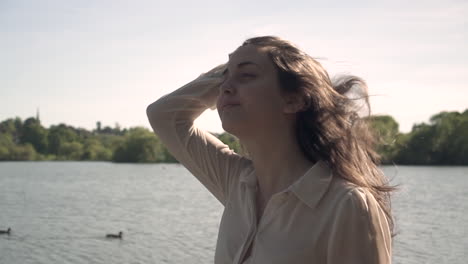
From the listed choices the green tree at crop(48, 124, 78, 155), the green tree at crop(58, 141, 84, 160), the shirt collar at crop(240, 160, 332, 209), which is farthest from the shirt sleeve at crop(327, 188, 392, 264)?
the green tree at crop(48, 124, 78, 155)

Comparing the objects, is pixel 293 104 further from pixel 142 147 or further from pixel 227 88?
pixel 142 147

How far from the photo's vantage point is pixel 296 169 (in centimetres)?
228

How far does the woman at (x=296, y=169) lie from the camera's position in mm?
1947

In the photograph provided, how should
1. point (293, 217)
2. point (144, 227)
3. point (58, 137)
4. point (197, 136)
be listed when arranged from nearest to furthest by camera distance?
point (293, 217)
point (197, 136)
point (144, 227)
point (58, 137)

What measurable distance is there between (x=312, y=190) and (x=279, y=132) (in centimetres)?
32

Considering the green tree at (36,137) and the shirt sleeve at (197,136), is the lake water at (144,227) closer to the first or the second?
the shirt sleeve at (197,136)

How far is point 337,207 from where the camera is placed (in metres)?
1.96

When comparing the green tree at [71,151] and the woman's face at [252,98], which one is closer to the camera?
the woman's face at [252,98]

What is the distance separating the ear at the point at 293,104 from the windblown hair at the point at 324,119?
2 centimetres

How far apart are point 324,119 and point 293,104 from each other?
13 centimetres

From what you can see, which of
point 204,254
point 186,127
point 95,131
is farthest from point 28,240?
point 95,131

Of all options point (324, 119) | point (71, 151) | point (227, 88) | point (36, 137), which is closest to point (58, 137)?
point (36, 137)

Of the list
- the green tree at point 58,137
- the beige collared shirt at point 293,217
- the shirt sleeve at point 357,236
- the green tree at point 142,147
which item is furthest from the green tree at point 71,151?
the shirt sleeve at point 357,236

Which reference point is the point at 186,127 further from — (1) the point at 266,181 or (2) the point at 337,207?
(2) the point at 337,207
